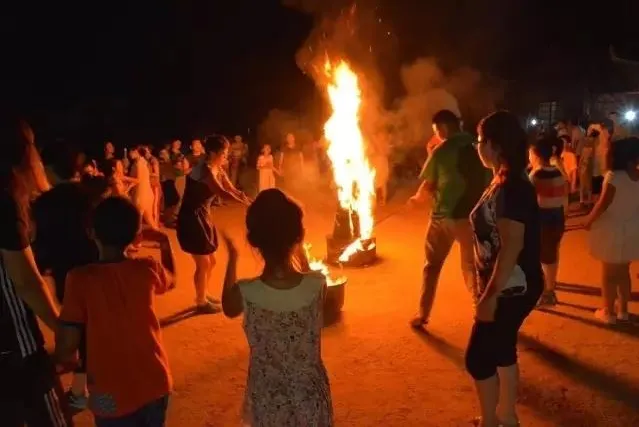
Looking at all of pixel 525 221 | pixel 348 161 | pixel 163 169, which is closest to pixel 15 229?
pixel 525 221

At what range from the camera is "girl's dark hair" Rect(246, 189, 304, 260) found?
9.51 ft

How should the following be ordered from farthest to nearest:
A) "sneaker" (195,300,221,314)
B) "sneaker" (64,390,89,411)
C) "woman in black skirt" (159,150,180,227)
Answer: "woman in black skirt" (159,150,180,227), "sneaker" (195,300,221,314), "sneaker" (64,390,89,411)

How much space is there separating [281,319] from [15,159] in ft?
4.59

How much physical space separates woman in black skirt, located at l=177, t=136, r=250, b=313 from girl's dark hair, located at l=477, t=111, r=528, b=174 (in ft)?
10.2

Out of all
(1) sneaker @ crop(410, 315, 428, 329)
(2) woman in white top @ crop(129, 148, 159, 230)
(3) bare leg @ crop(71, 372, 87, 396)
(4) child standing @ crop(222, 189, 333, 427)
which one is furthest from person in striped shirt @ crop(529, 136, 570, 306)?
(2) woman in white top @ crop(129, 148, 159, 230)

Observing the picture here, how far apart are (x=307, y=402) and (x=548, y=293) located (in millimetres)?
4570

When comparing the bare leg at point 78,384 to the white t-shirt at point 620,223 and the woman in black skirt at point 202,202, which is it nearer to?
the woman in black skirt at point 202,202

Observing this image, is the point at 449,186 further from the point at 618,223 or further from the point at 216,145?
the point at 216,145

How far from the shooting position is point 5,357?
2.89 meters

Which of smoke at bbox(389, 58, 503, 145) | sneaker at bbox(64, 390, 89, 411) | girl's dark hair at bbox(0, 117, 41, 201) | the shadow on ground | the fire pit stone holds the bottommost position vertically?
the shadow on ground

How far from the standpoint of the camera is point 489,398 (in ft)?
13.6

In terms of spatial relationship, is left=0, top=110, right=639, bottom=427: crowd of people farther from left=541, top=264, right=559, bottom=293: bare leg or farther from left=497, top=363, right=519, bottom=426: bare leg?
left=541, top=264, right=559, bottom=293: bare leg

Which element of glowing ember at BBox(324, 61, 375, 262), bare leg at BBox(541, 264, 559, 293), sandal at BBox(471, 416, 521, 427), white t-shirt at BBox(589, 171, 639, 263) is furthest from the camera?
glowing ember at BBox(324, 61, 375, 262)

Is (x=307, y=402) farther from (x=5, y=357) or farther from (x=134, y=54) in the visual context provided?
(x=134, y=54)
